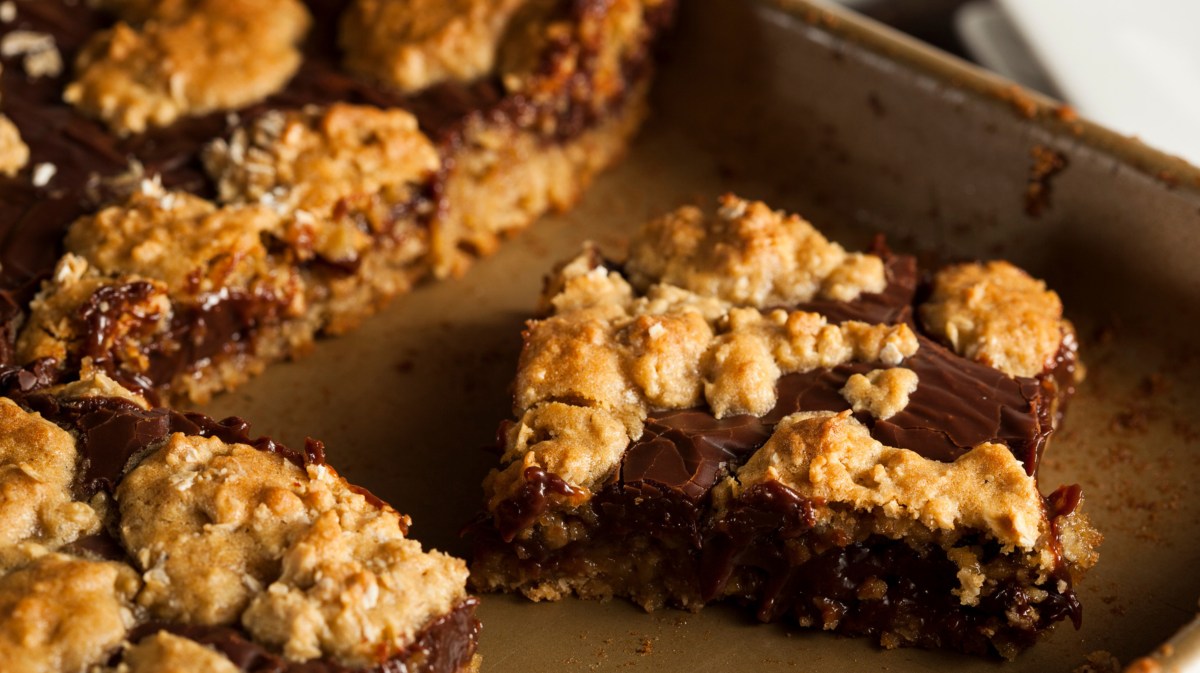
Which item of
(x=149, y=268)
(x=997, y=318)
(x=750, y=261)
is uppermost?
(x=997, y=318)

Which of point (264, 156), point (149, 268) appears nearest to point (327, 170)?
point (264, 156)

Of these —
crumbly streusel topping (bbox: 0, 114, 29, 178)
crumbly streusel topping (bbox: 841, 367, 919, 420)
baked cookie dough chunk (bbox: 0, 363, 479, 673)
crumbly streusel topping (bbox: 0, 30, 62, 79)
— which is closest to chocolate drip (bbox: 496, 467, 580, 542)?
baked cookie dough chunk (bbox: 0, 363, 479, 673)

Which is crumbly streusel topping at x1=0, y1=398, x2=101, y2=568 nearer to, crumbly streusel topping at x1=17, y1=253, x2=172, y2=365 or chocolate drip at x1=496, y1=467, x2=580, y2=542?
crumbly streusel topping at x1=17, y1=253, x2=172, y2=365

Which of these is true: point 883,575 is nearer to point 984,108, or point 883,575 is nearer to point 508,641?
point 508,641

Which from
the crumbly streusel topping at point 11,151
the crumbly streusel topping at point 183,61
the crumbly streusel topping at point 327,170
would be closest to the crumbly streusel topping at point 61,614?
the crumbly streusel topping at point 327,170

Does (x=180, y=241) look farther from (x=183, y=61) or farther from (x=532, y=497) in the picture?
Result: (x=532, y=497)

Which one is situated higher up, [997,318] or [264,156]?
[997,318]
